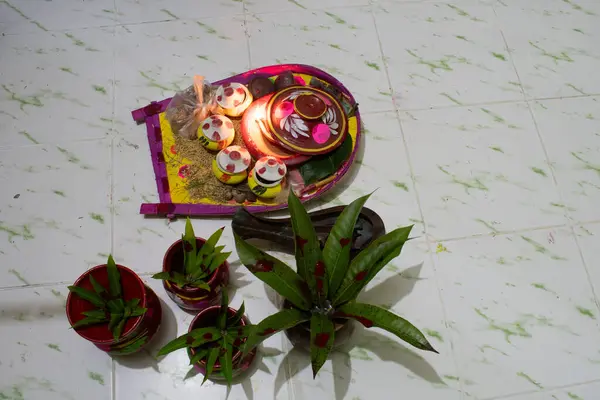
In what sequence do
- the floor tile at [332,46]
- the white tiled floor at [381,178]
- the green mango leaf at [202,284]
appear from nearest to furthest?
the green mango leaf at [202,284], the white tiled floor at [381,178], the floor tile at [332,46]

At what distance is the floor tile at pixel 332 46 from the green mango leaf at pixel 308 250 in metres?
0.72

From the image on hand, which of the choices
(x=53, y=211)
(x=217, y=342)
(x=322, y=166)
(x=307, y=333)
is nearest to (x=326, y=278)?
(x=307, y=333)

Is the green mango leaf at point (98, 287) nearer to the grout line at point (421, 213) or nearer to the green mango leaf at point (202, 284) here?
the green mango leaf at point (202, 284)

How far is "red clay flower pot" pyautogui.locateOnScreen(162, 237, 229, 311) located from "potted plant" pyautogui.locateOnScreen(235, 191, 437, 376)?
0.24m

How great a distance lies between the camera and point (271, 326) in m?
0.99

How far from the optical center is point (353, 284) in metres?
1.04

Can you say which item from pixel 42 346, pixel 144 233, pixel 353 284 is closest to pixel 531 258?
pixel 353 284

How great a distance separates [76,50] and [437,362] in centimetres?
153

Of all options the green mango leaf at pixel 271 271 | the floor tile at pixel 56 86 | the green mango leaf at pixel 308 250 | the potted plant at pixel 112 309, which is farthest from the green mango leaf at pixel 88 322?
the floor tile at pixel 56 86

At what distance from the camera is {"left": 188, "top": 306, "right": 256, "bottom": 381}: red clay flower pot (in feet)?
3.78

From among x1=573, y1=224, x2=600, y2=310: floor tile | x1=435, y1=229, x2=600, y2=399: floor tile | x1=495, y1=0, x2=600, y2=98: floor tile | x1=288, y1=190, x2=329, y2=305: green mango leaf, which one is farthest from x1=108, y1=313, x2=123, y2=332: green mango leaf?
x1=495, y1=0, x2=600, y2=98: floor tile

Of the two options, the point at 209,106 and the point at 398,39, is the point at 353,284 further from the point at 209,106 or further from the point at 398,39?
the point at 398,39

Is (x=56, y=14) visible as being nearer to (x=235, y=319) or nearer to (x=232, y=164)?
(x=232, y=164)

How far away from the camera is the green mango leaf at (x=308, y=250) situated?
103 cm
